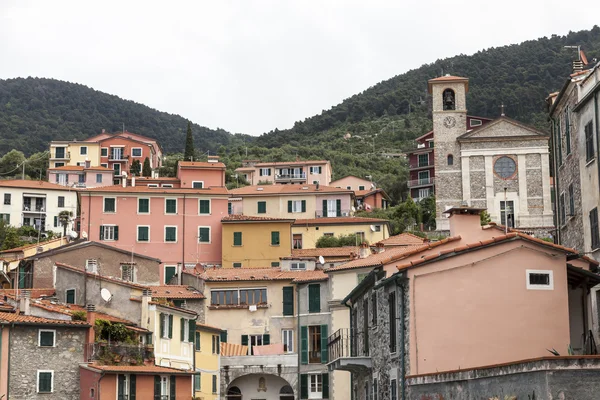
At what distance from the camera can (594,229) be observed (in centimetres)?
3378

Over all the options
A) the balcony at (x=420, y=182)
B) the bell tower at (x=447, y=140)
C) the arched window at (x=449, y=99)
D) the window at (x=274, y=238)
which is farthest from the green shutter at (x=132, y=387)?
the balcony at (x=420, y=182)

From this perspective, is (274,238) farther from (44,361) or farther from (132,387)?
(44,361)

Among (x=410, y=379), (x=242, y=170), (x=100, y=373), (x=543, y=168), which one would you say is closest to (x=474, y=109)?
(x=242, y=170)

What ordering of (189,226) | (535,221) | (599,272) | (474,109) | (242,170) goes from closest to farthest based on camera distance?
(599,272) < (189,226) < (535,221) < (242,170) < (474,109)

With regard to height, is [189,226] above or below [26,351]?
above

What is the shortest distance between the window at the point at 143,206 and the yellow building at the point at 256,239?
6196 millimetres

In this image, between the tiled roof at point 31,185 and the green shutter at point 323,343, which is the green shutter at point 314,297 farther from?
the tiled roof at point 31,185

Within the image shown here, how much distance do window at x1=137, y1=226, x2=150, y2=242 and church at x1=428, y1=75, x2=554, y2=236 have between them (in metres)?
33.4

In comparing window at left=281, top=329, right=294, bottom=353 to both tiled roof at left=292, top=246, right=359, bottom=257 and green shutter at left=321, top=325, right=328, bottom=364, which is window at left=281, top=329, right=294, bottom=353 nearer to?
green shutter at left=321, top=325, right=328, bottom=364

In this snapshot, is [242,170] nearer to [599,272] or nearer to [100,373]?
[100,373]

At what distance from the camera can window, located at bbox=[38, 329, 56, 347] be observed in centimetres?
4531

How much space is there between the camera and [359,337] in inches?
1535

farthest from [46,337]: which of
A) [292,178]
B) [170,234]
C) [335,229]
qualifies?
[292,178]

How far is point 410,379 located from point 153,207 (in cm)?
5367
